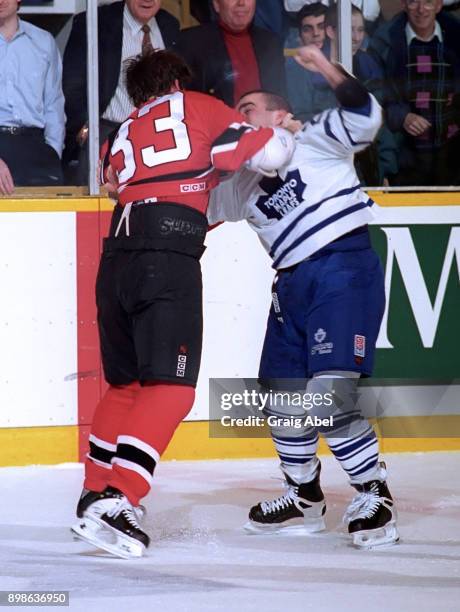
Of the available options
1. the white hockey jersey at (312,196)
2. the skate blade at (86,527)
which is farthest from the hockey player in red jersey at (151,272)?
the white hockey jersey at (312,196)

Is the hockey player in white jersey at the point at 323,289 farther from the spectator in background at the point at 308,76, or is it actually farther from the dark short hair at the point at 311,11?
the dark short hair at the point at 311,11

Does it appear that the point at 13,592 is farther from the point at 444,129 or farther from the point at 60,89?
the point at 444,129

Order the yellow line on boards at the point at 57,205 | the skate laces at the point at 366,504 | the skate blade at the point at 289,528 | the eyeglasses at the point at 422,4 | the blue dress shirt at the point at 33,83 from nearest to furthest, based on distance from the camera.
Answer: the skate laces at the point at 366,504 < the skate blade at the point at 289,528 < the yellow line on boards at the point at 57,205 < the blue dress shirt at the point at 33,83 < the eyeglasses at the point at 422,4

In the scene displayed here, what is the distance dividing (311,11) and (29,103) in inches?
47.7

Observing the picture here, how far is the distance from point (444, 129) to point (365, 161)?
1.26 feet

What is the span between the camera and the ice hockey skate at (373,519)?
130 inches

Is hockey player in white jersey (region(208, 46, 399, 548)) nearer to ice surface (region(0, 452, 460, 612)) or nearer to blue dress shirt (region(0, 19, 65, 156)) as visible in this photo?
ice surface (region(0, 452, 460, 612))

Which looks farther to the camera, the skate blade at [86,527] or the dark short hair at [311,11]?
the dark short hair at [311,11]

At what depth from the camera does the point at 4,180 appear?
4.62 m

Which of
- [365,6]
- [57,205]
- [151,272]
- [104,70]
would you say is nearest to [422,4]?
[365,6]

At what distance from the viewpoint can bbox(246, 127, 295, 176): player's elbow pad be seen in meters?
3.21

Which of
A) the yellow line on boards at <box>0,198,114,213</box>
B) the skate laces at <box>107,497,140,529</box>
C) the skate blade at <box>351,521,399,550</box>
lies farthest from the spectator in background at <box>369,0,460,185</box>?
the skate laces at <box>107,497,140,529</box>

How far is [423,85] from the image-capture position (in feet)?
16.4

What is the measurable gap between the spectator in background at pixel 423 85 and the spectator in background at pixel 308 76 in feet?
0.80
